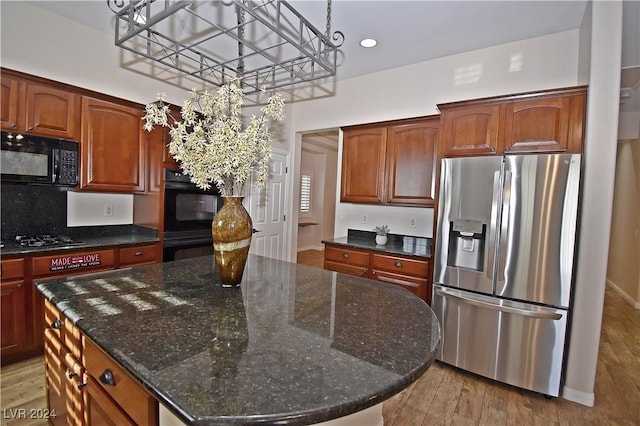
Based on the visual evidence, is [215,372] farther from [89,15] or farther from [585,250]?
[89,15]

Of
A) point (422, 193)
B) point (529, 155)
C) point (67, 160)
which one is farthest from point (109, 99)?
point (529, 155)

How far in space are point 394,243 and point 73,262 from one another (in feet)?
9.93

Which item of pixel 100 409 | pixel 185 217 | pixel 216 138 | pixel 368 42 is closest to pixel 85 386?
pixel 100 409

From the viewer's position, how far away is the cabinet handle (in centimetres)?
99

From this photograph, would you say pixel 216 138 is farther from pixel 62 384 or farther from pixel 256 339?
pixel 62 384

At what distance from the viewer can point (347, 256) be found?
3279mm

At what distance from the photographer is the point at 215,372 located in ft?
2.61

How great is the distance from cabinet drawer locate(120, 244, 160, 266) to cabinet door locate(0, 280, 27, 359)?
69 cm

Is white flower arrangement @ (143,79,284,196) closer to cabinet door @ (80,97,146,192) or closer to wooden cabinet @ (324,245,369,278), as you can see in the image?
cabinet door @ (80,97,146,192)

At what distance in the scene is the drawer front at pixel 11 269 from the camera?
2230mm

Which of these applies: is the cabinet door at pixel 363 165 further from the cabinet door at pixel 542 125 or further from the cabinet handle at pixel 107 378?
the cabinet handle at pixel 107 378

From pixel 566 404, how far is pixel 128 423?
8.88 ft

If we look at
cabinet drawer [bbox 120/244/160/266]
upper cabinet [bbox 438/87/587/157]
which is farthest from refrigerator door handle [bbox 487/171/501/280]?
cabinet drawer [bbox 120/244/160/266]

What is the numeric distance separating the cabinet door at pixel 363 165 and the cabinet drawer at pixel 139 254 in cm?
210
